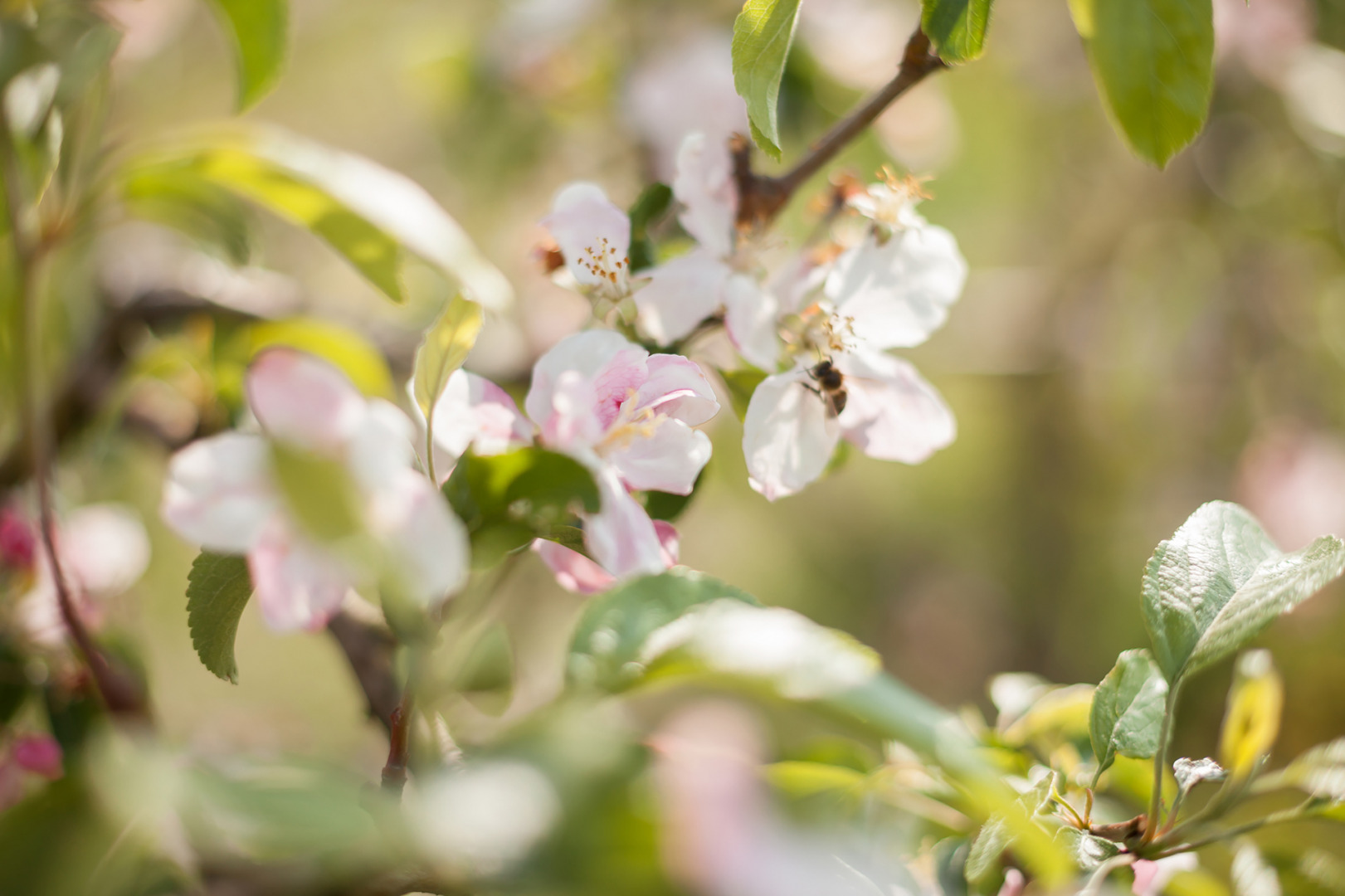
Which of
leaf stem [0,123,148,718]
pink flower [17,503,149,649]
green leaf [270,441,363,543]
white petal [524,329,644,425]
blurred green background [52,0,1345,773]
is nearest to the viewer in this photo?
green leaf [270,441,363,543]

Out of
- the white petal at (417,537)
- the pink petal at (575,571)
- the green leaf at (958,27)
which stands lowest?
the pink petal at (575,571)

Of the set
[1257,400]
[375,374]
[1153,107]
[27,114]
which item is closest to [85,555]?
[27,114]

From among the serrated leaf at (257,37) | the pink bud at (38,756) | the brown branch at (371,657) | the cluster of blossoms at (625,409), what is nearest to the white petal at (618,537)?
the cluster of blossoms at (625,409)

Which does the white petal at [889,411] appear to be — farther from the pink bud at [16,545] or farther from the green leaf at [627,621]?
the pink bud at [16,545]

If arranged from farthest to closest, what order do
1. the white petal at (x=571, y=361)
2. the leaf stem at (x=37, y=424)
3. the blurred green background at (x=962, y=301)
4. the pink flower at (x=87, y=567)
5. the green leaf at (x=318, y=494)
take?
1. the blurred green background at (x=962, y=301)
2. the pink flower at (x=87, y=567)
3. the leaf stem at (x=37, y=424)
4. the white petal at (x=571, y=361)
5. the green leaf at (x=318, y=494)

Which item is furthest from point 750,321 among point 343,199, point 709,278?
point 343,199

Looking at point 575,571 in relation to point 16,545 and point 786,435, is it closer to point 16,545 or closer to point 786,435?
point 786,435

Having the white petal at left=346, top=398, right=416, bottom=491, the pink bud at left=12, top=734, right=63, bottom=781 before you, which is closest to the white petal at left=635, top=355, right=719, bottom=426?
the white petal at left=346, top=398, right=416, bottom=491

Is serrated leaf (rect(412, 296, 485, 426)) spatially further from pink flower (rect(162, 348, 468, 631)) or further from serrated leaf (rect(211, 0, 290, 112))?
serrated leaf (rect(211, 0, 290, 112))
